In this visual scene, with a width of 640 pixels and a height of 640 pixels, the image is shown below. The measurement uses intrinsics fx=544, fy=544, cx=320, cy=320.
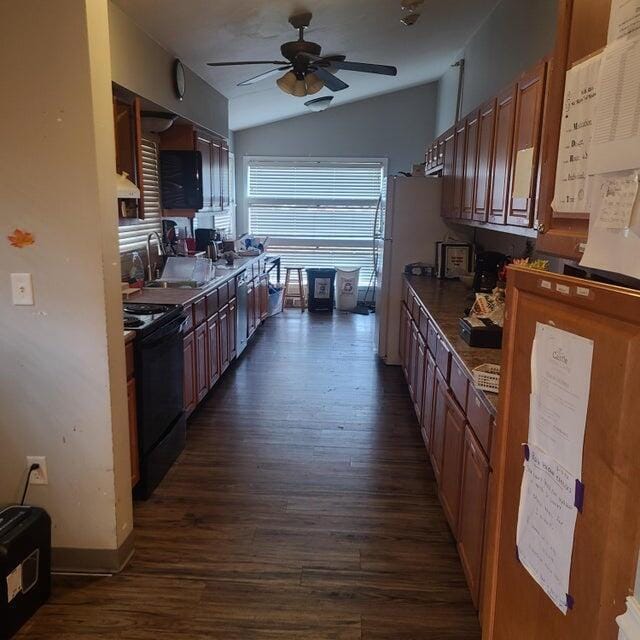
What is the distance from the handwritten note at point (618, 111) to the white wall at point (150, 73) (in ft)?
10.5

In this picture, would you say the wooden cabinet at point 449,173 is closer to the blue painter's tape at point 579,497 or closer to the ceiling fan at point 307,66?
the ceiling fan at point 307,66

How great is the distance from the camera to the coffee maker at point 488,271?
13.4 feet

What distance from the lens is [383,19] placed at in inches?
165

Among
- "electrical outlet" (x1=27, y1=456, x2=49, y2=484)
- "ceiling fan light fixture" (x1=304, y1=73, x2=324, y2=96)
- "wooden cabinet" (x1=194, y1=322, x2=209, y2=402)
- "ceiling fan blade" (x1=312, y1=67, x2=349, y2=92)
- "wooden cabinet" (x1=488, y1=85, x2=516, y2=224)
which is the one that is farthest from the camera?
"ceiling fan light fixture" (x1=304, y1=73, x2=324, y2=96)

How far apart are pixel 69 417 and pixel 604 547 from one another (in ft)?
6.48

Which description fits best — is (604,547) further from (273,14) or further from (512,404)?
(273,14)

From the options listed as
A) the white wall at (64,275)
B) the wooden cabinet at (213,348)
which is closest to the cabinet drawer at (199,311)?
the wooden cabinet at (213,348)

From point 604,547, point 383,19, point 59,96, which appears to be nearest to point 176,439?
point 59,96

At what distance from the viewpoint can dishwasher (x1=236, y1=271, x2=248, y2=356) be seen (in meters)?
5.20

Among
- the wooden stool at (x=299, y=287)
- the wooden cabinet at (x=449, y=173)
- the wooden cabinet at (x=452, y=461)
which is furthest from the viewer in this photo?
the wooden stool at (x=299, y=287)

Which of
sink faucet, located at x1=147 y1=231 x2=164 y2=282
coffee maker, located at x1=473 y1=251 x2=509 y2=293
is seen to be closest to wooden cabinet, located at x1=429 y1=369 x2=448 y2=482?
coffee maker, located at x1=473 y1=251 x2=509 y2=293

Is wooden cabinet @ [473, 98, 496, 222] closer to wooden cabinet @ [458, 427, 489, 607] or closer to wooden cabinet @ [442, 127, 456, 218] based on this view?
wooden cabinet @ [442, 127, 456, 218]

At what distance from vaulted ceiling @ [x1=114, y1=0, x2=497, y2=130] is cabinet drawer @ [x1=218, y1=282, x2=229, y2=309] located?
1.89 m

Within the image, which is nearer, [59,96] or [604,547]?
[604,547]
